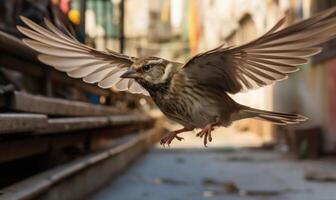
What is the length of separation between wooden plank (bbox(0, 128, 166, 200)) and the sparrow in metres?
0.85

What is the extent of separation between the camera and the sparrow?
2.52 m

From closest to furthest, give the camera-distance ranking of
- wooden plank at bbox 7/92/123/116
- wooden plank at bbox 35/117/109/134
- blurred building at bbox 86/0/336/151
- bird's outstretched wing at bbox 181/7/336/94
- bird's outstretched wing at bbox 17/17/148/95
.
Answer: bird's outstretched wing at bbox 181/7/336/94 → bird's outstretched wing at bbox 17/17/148/95 → wooden plank at bbox 7/92/123/116 → wooden plank at bbox 35/117/109/134 → blurred building at bbox 86/0/336/151

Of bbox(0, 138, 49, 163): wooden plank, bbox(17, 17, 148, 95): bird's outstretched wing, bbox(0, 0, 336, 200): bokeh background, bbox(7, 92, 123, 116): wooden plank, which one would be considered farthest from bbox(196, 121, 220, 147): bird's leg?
bbox(0, 138, 49, 163): wooden plank

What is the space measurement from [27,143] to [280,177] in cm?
356

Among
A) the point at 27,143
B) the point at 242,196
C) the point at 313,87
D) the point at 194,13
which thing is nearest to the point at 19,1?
the point at 27,143

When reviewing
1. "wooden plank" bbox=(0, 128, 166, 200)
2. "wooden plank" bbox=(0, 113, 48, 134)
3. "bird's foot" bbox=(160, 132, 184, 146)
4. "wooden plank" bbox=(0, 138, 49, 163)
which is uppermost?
"wooden plank" bbox=(0, 113, 48, 134)

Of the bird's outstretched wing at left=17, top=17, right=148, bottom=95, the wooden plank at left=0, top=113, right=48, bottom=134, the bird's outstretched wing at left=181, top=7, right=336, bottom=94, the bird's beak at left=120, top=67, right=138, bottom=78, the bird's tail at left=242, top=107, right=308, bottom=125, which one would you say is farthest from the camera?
the wooden plank at left=0, top=113, right=48, bottom=134

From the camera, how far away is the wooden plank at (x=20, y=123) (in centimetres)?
323

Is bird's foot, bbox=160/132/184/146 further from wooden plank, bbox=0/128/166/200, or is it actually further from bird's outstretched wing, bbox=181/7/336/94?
wooden plank, bbox=0/128/166/200

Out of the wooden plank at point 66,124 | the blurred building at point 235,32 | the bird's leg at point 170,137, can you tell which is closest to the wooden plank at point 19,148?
the wooden plank at point 66,124

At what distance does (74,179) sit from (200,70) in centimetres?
247

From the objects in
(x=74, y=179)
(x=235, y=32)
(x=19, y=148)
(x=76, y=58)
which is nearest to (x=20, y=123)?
(x=76, y=58)

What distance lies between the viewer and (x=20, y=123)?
11.3 ft

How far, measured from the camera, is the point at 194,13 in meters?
34.8
